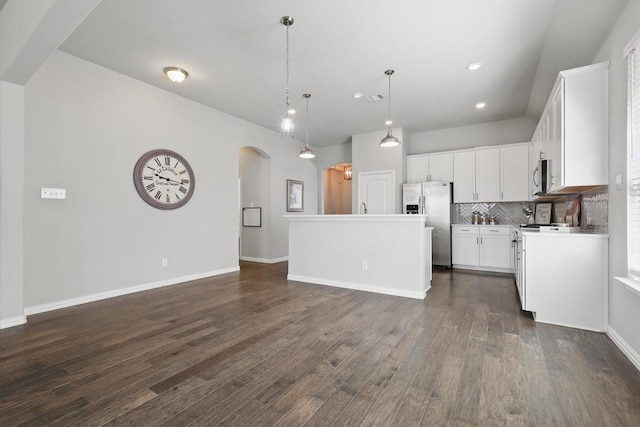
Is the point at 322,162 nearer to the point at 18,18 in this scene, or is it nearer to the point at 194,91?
the point at 194,91

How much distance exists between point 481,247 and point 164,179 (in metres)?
5.80

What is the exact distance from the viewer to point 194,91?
461 centimetres

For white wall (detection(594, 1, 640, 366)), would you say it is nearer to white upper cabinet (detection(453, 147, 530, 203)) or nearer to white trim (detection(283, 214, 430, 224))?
white trim (detection(283, 214, 430, 224))

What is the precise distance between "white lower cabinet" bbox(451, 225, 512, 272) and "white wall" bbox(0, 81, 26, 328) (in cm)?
650

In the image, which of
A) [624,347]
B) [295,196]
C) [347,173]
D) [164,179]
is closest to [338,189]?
[347,173]

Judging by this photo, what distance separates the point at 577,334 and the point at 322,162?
6.50 metres

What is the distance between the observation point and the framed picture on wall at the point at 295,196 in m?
7.21

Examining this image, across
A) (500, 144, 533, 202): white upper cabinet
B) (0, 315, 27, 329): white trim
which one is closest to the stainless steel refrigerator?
(500, 144, 533, 202): white upper cabinet

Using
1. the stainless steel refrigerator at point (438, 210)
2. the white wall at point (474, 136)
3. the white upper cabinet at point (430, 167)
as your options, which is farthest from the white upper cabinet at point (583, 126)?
the white wall at point (474, 136)

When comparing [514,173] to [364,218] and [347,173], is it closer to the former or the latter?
[364,218]

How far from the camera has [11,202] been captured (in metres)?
2.88

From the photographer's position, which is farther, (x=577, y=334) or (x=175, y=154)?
(x=175, y=154)

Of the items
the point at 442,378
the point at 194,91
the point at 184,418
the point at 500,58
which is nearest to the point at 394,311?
the point at 442,378

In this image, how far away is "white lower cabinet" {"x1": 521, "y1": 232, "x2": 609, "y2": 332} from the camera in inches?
107
